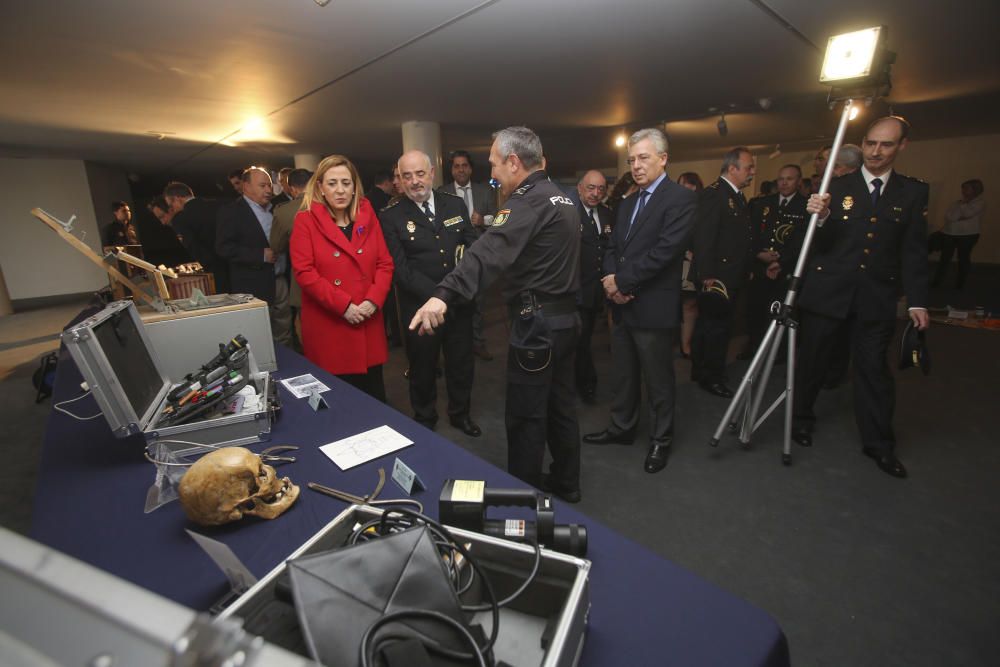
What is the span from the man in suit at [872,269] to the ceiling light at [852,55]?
0.43 m

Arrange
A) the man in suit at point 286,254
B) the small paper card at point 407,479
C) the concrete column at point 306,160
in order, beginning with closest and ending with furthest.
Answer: the small paper card at point 407,479, the man in suit at point 286,254, the concrete column at point 306,160

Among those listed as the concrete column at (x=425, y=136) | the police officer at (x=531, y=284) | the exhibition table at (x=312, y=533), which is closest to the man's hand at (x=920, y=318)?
the police officer at (x=531, y=284)

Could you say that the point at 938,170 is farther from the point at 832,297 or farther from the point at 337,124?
the point at 337,124

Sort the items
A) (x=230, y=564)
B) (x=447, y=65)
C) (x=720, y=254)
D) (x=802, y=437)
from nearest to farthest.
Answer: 1. (x=230, y=564)
2. (x=802, y=437)
3. (x=720, y=254)
4. (x=447, y=65)

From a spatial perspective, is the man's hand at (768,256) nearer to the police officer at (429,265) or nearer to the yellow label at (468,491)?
the police officer at (429,265)

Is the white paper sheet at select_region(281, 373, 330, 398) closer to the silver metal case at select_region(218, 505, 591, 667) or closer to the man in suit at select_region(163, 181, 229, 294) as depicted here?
the silver metal case at select_region(218, 505, 591, 667)

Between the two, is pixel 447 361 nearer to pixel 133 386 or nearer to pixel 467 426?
pixel 467 426

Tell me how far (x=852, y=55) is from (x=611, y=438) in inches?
82.0

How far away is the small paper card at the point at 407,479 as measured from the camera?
41.8 inches

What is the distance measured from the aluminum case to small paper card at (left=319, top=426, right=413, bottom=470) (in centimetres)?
23

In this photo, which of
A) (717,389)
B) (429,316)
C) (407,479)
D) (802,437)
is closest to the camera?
(407,479)

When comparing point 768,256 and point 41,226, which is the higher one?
point 41,226

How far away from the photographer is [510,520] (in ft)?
2.47

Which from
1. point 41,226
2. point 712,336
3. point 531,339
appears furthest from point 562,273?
point 41,226
